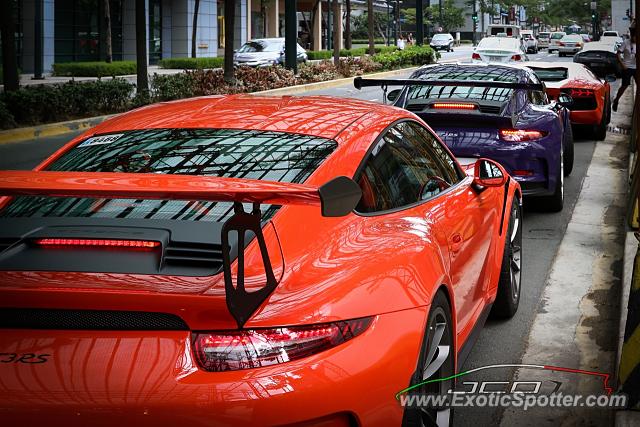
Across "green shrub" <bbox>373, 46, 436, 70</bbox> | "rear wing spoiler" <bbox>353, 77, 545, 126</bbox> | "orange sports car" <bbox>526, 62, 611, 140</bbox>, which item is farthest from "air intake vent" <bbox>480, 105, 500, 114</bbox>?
"green shrub" <bbox>373, 46, 436, 70</bbox>

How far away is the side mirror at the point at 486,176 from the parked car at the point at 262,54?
34473mm

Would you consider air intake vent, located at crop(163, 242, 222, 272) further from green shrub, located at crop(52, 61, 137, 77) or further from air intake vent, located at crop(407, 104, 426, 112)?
green shrub, located at crop(52, 61, 137, 77)

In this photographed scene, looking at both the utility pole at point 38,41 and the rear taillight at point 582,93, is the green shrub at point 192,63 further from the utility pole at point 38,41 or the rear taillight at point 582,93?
the rear taillight at point 582,93

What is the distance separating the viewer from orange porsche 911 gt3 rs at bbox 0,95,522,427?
288cm

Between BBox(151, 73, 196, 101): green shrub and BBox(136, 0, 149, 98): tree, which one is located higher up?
BBox(136, 0, 149, 98): tree

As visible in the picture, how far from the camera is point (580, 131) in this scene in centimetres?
1809

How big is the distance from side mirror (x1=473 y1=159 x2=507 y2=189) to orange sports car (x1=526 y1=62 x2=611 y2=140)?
1123cm

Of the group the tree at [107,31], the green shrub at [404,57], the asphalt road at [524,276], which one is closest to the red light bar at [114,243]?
the asphalt road at [524,276]

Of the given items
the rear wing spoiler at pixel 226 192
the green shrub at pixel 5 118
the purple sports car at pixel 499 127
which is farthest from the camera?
the green shrub at pixel 5 118

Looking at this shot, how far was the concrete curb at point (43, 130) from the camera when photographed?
17.6m

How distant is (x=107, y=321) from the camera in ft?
9.85

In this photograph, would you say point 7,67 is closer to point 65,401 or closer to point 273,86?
point 273,86

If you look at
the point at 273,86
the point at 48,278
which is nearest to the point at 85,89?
the point at 273,86

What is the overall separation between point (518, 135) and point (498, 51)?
96.8ft
